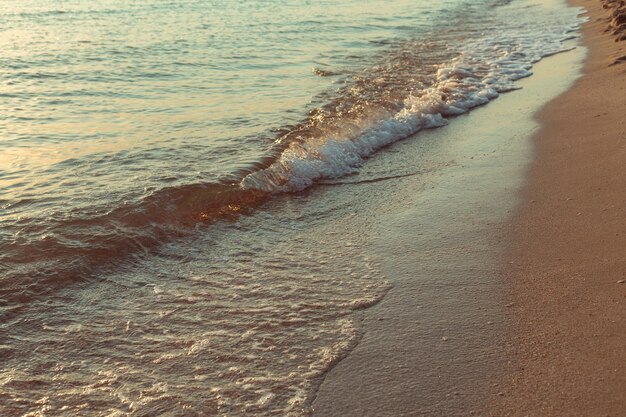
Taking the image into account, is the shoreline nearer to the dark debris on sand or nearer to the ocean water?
the ocean water

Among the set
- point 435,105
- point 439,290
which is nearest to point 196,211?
point 439,290

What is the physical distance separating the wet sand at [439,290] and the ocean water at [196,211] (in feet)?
0.46

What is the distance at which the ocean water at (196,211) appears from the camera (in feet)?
10.8

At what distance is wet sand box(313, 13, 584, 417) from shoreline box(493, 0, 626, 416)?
0.36 ft

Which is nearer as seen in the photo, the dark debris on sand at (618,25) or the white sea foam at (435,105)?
the white sea foam at (435,105)

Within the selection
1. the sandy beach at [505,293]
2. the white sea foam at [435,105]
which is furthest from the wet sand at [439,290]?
the white sea foam at [435,105]

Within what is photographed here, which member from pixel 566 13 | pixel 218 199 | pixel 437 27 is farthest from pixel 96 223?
pixel 566 13

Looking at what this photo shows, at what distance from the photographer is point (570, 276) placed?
13.2 ft

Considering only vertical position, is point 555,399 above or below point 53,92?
below

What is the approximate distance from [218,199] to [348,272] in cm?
178

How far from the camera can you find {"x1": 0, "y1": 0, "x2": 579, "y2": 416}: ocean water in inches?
129

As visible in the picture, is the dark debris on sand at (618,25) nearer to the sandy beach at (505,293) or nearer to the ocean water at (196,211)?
the ocean water at (196,211)

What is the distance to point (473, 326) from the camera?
140 inches

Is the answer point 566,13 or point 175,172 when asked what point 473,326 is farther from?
point 566,13
